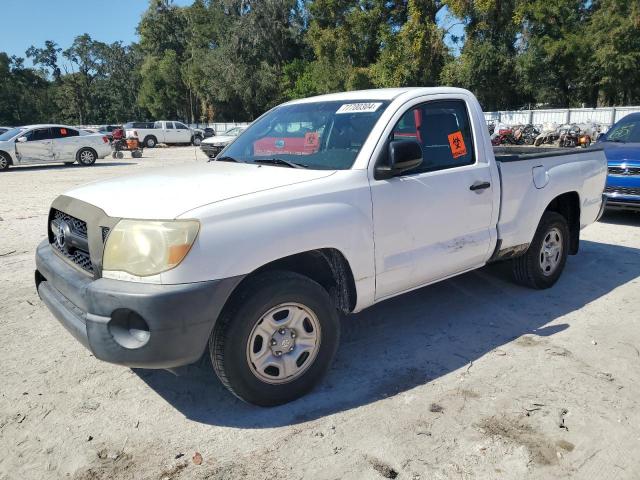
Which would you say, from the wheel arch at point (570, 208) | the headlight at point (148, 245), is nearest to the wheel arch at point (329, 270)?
the headlight at point (148, 245)

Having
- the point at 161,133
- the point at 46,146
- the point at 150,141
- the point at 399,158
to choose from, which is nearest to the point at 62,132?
the point at 46,146

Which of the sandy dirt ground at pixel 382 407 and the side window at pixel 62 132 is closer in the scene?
the sandy dirt ground at pixel 382 407

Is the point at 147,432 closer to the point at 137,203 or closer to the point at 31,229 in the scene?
the point at 137,203

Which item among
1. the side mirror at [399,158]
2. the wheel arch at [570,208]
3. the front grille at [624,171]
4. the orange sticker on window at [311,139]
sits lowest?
the wheel arch at [570,208]

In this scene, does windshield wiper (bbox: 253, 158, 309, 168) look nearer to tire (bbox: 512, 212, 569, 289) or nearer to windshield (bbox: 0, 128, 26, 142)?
tire (bbox: 512, 212, 569, 289)

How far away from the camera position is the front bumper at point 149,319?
265 centimetres

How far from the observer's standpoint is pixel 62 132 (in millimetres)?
20016

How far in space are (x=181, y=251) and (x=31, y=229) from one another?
22.2 feet

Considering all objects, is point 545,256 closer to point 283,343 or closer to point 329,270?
point 329,270

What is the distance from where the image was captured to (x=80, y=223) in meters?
3.25

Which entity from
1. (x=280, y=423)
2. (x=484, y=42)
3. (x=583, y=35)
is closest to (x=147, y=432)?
(x=280, y=423)

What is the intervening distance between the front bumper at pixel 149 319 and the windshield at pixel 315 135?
4.01ft

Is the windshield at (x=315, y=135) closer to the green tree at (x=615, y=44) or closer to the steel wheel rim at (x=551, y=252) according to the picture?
the steel wheel rim at (x=551, y=252)

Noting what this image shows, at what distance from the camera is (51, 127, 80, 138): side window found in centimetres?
1977
